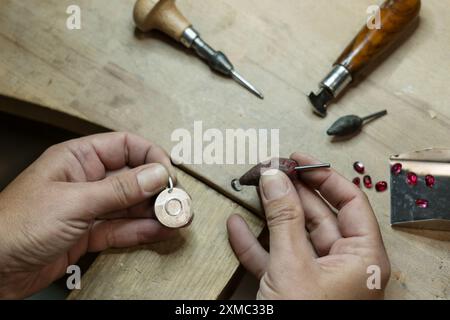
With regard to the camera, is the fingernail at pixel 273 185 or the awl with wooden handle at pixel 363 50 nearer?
the fingernail at pixel 273 185

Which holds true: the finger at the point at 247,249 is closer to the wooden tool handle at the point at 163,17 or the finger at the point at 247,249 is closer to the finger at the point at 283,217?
the finger at the point at 283,217

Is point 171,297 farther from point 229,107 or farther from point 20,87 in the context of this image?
point 20,87

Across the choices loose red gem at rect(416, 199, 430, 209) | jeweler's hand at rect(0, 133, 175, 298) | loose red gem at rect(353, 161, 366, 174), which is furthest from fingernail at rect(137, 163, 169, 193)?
loose red gem at rect(416, 199, 430, 209)

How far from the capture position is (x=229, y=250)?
77cm

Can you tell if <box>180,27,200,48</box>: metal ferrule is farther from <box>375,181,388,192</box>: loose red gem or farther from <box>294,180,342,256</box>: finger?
<box>375,181,388,192</box>: loose red gem

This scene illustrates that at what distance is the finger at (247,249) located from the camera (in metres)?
0.75

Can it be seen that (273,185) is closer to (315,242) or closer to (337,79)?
(315,242)

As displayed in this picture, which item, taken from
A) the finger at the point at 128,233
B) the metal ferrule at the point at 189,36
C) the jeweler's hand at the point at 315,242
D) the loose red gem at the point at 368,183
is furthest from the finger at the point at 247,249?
the metal ferrule at the point at 189,36

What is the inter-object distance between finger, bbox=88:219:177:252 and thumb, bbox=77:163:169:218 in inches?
2.2

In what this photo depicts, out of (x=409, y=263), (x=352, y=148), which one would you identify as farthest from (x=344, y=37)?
(x=409, y=263)

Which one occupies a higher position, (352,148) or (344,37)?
(344,37)

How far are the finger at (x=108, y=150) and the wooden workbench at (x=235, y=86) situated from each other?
1.8 inches

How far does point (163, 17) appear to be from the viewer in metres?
0.87

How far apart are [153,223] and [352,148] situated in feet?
1.33
